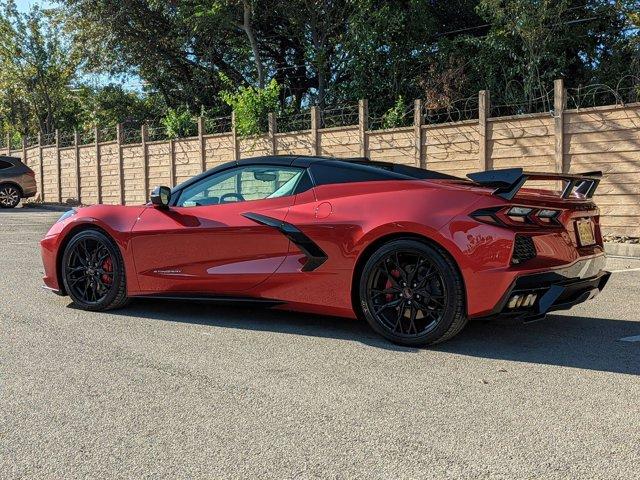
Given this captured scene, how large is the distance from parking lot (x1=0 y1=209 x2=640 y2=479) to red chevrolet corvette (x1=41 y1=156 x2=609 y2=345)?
31 centimetres

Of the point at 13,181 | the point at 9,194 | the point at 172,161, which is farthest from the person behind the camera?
the point at 9,194

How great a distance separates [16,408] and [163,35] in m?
22.0

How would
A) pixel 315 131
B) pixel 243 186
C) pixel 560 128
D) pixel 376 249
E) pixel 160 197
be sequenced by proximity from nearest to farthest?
pixel 376 249 → pixel 243 186 → pixel 160 197 → pixel 560 128 → pixel 315 131

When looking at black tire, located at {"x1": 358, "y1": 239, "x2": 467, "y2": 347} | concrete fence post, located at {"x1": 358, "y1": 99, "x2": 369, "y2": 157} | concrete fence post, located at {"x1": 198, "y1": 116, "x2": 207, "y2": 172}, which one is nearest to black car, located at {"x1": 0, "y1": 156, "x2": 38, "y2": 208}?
concrete fence post, located at {"x1": 198, "y1": 116, "x2": 207, "y2": 172}

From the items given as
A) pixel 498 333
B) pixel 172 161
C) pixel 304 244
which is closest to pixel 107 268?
pixel 304 244

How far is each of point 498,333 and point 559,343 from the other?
0.45 meters

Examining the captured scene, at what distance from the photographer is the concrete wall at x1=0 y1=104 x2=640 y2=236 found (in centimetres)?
973

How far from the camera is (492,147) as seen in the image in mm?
11203

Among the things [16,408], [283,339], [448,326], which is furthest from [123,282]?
[448,326]

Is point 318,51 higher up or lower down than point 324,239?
higher up

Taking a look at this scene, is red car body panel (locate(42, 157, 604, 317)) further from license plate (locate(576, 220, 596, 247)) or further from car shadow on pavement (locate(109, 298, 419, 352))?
car shadow on pavement (locate(109, 298, 419, 352))

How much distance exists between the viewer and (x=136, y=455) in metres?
2.71

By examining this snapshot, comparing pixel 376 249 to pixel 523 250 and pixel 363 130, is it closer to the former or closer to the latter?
pixel 523 250

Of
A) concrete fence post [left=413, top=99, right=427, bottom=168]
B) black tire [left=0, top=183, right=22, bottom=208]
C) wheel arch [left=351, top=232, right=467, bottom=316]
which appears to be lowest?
wheel arch [left=351, top=232, right=467, bottom=316]
